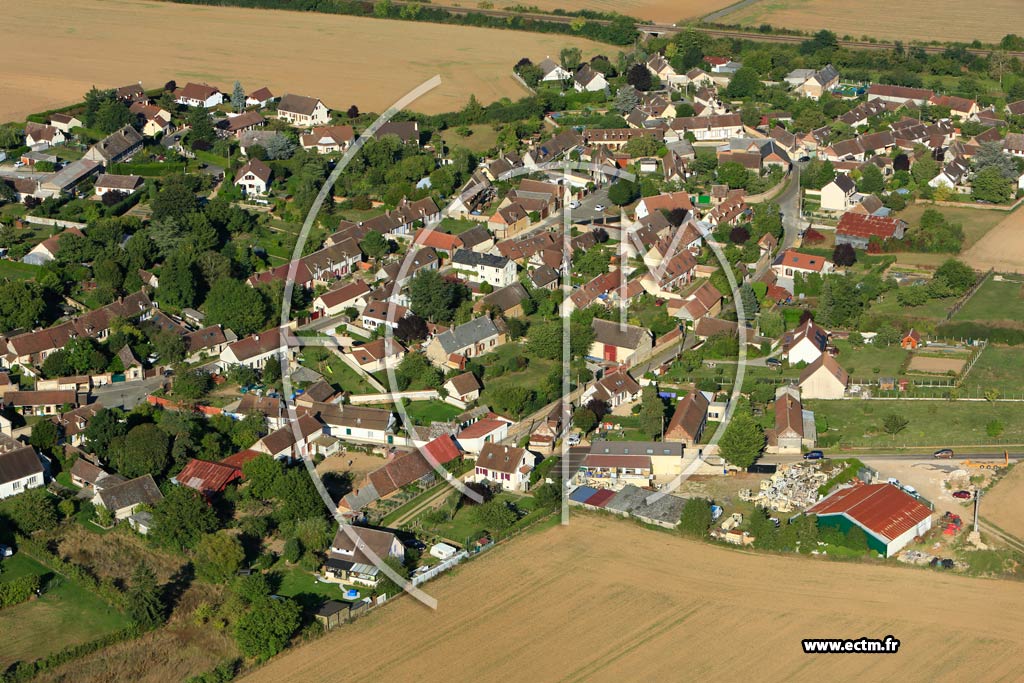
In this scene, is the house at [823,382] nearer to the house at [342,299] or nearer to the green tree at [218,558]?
the house at [342,299]

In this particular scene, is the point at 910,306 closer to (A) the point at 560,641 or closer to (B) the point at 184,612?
(A) the point at 560,641

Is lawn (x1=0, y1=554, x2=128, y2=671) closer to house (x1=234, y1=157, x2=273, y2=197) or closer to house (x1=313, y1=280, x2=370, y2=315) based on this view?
house (x1=313, y1=280, x2=370, y2=315)

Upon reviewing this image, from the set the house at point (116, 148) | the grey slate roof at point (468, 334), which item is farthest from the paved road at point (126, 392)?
the house at point (116, 148)

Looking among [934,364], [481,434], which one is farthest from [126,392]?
[934,364]

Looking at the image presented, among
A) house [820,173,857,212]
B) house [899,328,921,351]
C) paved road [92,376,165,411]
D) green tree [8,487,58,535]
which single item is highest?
house [820,173,857,212]

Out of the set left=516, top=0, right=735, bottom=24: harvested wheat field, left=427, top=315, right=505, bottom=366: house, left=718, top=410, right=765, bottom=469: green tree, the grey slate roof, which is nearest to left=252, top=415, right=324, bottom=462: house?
left=427, top=315, right=505, bottom=366: house

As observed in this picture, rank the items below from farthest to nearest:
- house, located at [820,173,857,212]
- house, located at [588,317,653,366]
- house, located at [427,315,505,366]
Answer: house, located at [820,173,857,212] → house, located at [588,317,653,366] → house, located at [427,315,505,366]

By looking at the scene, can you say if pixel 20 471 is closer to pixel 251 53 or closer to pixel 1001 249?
pixel 1001 249
